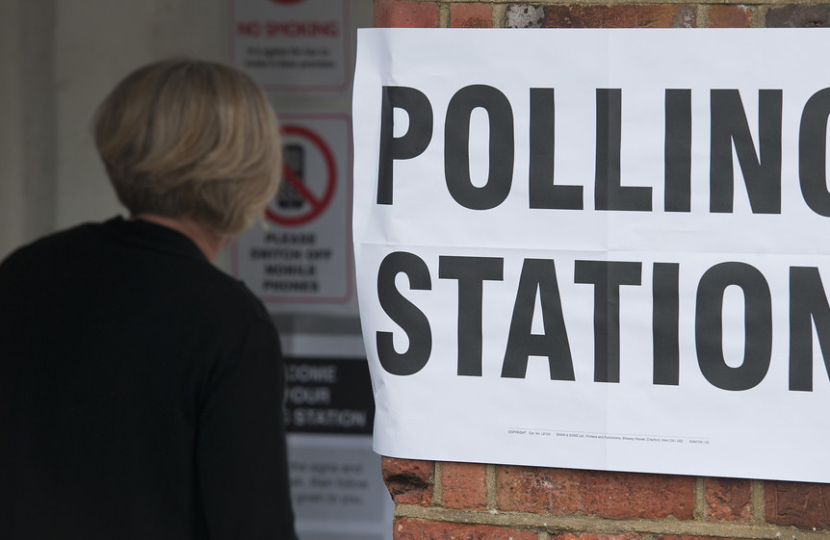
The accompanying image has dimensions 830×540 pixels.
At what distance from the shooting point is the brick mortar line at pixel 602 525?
1158 mm

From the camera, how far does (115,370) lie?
1259 mm

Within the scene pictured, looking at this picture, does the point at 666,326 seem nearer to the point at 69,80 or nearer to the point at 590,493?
the point at 590,493

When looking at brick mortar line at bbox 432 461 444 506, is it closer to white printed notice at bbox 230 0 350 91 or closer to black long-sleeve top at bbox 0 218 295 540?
black long-sleeve top at bbox 0 218 295 540

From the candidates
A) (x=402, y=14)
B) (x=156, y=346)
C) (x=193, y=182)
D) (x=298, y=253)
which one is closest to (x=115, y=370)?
(x=156, y=346)

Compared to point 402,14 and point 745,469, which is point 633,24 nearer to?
point 402,14

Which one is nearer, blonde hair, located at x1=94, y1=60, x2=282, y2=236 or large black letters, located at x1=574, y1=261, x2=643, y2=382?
large black letters, located at x1=574, y1=261, x2=643, y2=382

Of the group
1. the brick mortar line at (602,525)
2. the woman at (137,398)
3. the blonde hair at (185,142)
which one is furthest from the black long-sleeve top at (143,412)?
the brick mortar line at (602,525)

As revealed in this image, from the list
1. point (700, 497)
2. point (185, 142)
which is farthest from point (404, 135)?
point (700, 497)

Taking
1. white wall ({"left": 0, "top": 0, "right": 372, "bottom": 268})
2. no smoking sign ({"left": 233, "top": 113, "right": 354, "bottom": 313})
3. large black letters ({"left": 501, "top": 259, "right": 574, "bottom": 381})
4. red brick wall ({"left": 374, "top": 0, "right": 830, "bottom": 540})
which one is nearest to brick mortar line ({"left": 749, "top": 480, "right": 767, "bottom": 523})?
red brick wall ({"left": 374, "top": 0, "right": 830, "bottom": 540})

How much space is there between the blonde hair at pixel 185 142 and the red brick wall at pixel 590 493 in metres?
0.36

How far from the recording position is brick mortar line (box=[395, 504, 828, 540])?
3.80ft

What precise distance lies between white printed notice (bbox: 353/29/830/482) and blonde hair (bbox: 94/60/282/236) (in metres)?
0.33

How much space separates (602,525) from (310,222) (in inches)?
89.8

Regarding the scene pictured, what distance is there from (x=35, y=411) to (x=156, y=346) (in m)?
0.21
